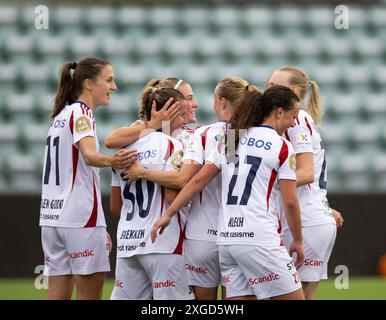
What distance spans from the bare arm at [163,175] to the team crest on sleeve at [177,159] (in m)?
0.04

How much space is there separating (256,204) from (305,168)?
2.50ft

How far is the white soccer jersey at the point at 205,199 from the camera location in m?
5.02

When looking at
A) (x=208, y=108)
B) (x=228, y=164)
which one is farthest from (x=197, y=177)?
(x=208, y=108)

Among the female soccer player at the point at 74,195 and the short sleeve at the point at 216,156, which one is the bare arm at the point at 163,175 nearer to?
the short sleeve at the point at 216,156

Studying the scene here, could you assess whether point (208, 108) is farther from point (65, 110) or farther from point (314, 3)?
point (65, 110)

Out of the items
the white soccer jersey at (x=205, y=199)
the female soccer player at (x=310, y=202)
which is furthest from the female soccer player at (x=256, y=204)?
the female soccer player at (x=310, y=202)

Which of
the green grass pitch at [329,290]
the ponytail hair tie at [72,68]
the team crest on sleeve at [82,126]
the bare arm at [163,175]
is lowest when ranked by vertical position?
the green grass pitch at [329,290]

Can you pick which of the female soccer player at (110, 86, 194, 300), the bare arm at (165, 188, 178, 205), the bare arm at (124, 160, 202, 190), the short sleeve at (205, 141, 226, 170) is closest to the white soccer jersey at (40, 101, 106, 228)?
the female soccer player at (110, 86, 194, 300)

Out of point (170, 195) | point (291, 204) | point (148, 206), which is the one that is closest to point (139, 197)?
point (148, 206)

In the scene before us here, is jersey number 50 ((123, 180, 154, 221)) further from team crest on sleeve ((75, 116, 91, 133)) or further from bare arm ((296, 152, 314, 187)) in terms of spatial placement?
bare arm ((296, 152, 314, 187))

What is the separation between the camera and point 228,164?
15.6 ft

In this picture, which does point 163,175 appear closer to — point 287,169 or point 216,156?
point 216,156

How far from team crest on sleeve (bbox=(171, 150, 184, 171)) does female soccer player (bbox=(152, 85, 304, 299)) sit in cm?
20

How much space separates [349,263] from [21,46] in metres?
4.96
